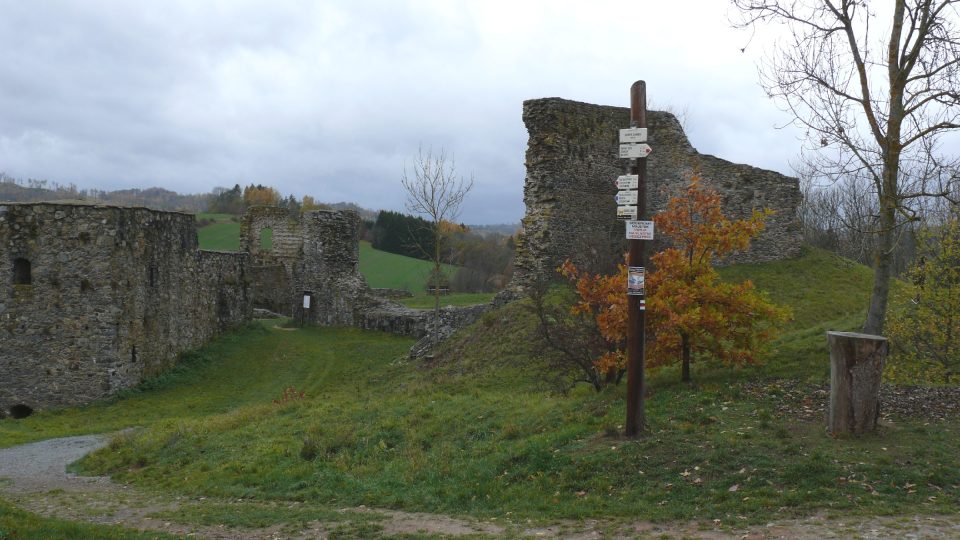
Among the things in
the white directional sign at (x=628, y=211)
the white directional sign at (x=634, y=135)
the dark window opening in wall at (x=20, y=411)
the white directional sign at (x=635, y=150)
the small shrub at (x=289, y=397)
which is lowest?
the dark window opening in wall at (x=20, y=411)

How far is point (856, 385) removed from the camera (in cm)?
914

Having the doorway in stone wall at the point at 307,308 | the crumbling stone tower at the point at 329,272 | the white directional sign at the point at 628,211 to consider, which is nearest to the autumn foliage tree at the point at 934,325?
the white directional sign at the point at 628,211

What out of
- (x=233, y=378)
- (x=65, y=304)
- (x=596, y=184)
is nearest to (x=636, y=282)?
(x=596, y=184)

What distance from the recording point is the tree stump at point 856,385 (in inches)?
358

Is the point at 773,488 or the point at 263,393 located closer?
the point at 773,488

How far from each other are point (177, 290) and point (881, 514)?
22.5m

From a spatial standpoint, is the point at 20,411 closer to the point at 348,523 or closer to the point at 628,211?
the point at 348,523

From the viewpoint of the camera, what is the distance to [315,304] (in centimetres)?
3231

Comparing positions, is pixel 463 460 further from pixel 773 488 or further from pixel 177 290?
pixel 177 290

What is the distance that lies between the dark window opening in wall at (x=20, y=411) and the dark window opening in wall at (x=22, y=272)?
3.53 metres

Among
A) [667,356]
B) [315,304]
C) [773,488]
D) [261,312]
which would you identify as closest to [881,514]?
[773,488]

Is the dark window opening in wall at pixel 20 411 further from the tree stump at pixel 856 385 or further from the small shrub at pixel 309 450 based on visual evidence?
the tree stump at pixel 856 385

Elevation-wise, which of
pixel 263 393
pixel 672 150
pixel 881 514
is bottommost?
pixel 263 393

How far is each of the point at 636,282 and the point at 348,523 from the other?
15.9 ft
